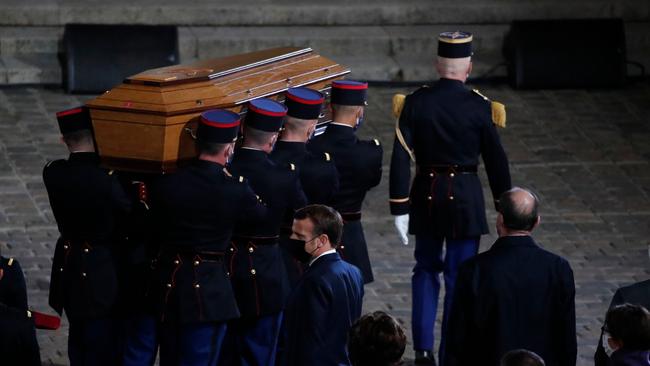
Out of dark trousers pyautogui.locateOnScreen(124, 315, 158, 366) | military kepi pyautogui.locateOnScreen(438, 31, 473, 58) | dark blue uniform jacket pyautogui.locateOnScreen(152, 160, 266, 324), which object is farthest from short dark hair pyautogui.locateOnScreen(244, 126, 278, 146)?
military kepi pyautogui.locateOnScreen(438, 31, 473, 58)

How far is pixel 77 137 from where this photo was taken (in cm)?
733

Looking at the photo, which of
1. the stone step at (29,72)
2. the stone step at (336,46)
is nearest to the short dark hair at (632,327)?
the stone step at (336,46)

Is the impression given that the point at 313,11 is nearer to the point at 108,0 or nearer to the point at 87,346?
the point at 108,0

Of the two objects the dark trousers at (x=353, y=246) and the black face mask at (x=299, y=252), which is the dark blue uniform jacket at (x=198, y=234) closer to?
the black face mask at (x=299, y=252)

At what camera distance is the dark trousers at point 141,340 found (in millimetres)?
7539

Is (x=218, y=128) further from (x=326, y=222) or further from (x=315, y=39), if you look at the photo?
(x=315, y=39)

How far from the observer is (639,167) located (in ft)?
39.9

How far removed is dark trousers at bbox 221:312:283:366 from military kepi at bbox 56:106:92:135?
1166mm

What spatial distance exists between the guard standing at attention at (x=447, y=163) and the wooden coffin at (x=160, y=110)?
34.2 inches

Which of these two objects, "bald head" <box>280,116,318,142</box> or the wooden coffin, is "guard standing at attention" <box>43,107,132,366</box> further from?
"bald head" <box>280,116,318,142</box>

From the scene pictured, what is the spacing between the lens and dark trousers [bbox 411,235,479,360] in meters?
8.35

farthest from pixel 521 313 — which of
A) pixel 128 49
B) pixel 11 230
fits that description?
→ pixel 128 49

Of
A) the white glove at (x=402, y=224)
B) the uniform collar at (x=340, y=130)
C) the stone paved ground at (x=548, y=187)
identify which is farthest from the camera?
the stone paved ground at (x=548, y=187)

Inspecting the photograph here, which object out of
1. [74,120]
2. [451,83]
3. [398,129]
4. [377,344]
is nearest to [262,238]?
[74,120]
